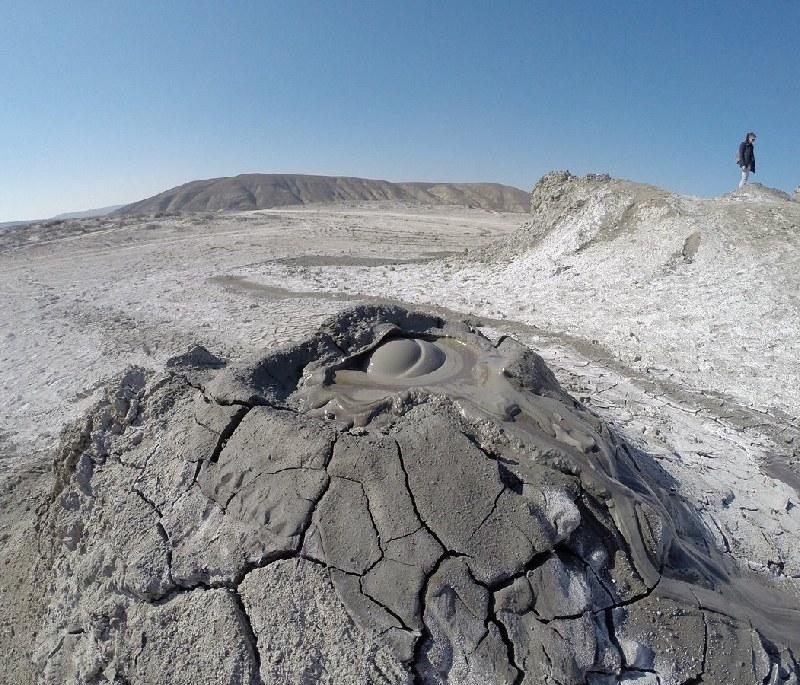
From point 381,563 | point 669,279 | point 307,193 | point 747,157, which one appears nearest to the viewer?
point 381,563

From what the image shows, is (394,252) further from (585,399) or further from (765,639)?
(765,639)

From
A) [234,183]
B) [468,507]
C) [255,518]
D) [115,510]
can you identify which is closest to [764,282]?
[468,507]

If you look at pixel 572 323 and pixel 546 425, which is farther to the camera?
pixel 572 323

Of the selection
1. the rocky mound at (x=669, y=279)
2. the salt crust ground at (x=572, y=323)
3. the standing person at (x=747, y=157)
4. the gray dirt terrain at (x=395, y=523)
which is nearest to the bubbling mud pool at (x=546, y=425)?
the gray dirt terrain at (x=395, y=523)

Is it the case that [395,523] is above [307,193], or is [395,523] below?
below

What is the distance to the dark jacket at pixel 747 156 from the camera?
35.7 ft

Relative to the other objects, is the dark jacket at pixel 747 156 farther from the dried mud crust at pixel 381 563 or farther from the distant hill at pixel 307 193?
the distant hill at pixel 307 193

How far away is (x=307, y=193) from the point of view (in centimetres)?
5025

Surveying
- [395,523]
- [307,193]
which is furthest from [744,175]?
[307,193]

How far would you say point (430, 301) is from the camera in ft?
30.3

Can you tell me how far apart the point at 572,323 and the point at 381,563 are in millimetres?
6319

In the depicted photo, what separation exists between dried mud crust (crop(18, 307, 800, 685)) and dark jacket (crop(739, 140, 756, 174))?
1122cm

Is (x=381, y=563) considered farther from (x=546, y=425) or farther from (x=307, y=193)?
(x=307, y=193)

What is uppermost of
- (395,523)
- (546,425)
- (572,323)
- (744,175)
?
(744,175)
